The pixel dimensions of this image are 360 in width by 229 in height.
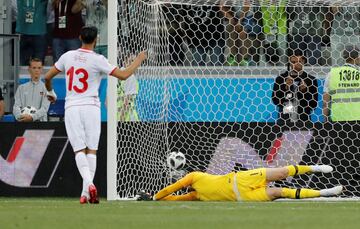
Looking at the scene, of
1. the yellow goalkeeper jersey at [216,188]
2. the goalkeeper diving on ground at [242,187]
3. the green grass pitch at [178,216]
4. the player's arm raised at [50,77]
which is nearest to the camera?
the green grass pitch at [178,216]

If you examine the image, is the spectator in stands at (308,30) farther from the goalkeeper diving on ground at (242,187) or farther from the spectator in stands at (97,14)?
the spectator in stands at (97,14)

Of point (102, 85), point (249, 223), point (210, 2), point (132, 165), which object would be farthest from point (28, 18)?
point (249, 223)

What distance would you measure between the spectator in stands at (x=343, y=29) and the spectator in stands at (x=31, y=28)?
511 centimetres

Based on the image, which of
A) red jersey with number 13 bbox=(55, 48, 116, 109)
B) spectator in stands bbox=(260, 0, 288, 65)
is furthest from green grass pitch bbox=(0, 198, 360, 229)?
spectator in stands bbox=(260, 0, 288, 65)

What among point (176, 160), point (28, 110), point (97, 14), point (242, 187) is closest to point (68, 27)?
point (97, 14)

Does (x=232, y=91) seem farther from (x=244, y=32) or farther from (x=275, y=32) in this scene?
(x=275, y=32)

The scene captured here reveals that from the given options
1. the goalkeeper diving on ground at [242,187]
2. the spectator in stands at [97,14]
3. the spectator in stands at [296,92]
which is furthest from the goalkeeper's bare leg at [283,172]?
the spectator in stands at [97,14]

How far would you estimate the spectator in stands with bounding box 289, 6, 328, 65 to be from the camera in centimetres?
1634

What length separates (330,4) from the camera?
52.2ft

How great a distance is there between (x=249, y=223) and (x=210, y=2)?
8190mm

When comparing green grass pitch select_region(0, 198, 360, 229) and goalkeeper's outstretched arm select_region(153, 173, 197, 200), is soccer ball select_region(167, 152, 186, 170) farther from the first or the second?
green grass pitch select_region(0, 198, 360, 229)

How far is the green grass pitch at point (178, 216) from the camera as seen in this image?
8609 millimetres

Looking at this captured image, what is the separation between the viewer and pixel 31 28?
18.8 metres

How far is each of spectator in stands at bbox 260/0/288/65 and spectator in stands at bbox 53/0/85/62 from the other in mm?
3523
